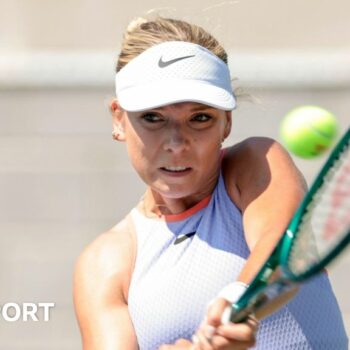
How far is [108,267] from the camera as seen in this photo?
2.95 metres

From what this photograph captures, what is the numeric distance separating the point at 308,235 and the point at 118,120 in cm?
71

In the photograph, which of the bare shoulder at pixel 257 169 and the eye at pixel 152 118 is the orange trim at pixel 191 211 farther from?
the eye at pixel 152 118

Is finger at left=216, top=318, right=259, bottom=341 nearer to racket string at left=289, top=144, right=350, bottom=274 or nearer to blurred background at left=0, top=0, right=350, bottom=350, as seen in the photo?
racket string at left=289, top=144, right=350, bottom=274

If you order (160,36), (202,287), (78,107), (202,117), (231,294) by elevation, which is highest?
(78,107)

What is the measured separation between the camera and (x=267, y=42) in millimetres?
5957

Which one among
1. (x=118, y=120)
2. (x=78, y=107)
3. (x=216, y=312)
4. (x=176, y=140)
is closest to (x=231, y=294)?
(x=216, y=312)

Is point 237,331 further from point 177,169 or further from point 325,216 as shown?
point 177,169

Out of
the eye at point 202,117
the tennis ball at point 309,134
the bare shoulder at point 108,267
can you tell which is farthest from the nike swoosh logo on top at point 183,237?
the tennis ball at point 309,134

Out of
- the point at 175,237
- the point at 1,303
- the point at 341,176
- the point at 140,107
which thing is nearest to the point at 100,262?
the point at 175,237

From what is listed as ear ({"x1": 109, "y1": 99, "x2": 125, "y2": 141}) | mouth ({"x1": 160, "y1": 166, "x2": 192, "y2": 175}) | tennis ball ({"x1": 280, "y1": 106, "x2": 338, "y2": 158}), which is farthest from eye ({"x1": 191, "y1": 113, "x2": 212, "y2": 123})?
tennis ball ({"x1": 280, "y1": 106, "x2": 338, "y2": 158})

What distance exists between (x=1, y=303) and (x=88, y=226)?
53 centimetres

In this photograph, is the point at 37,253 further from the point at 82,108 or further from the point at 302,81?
the point at 302,81

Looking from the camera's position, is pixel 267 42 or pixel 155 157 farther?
pixel 267 42

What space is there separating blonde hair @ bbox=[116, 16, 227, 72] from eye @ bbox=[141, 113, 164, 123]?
16cm
